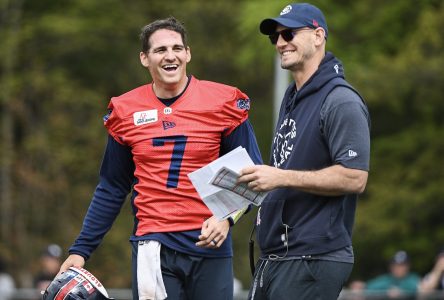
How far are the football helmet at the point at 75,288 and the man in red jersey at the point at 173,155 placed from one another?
0.66 ft

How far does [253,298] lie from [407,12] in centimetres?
1989

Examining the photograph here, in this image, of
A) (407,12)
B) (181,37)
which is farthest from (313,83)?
(407,12)

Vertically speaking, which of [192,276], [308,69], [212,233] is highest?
[308,69]

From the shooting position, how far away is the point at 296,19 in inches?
246

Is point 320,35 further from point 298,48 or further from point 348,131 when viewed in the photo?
point 348,131

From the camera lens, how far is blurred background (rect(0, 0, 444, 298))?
23.8 meters

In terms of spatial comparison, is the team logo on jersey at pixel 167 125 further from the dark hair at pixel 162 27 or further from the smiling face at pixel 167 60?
the dark hair at pixel 162 27

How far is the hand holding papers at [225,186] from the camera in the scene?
5.82m

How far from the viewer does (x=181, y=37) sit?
22.0ft

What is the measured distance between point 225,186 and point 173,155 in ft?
2.37

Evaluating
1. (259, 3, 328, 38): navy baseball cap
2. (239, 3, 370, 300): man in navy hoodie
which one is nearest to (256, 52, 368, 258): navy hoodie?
(239, 3, 370, 300): man in navy hoodie

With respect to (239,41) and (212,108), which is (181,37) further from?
(239,41)

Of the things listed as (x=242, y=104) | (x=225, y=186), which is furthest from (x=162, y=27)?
(x=225, y=186)

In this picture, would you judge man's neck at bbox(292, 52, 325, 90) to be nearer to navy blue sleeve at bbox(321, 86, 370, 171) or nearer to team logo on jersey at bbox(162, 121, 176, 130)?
navy blue sleeve at bbox(321, 86, 370, 171)
